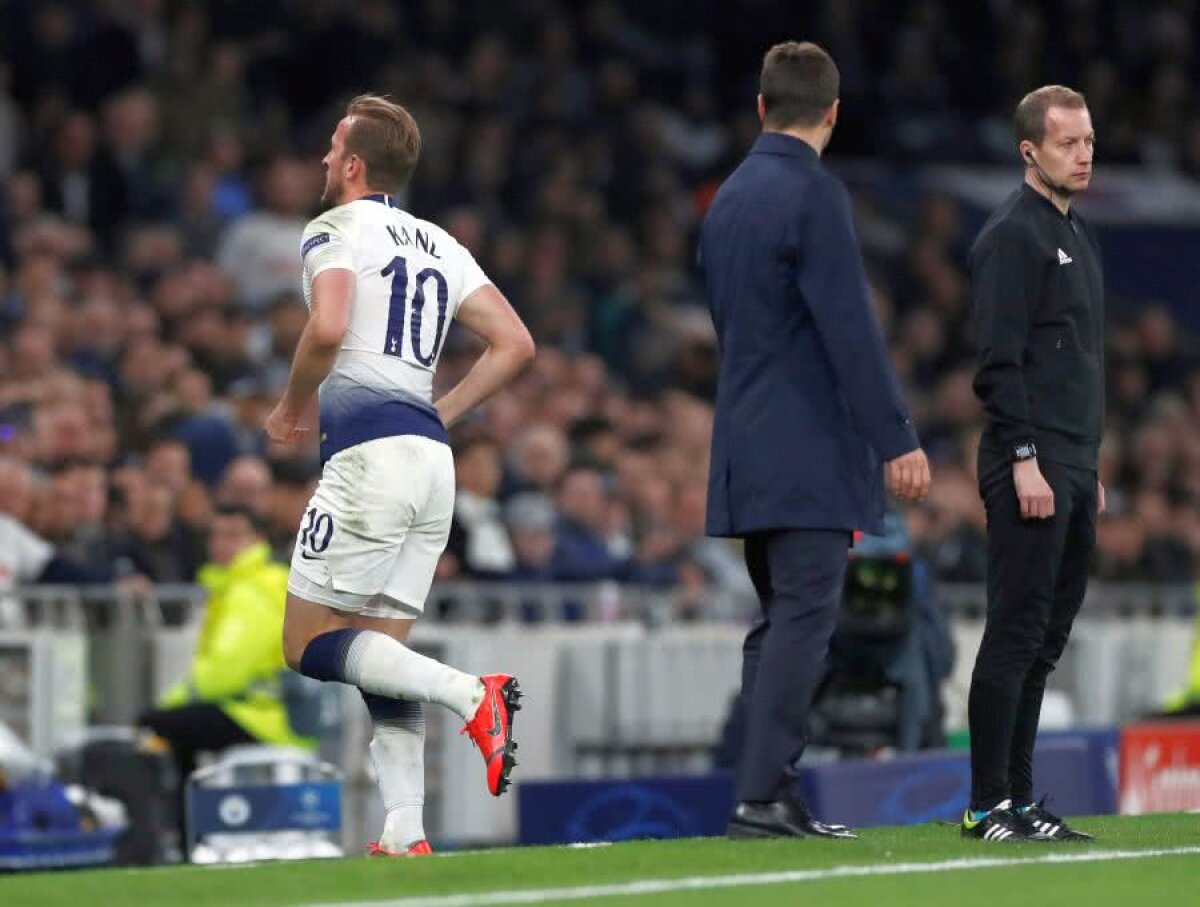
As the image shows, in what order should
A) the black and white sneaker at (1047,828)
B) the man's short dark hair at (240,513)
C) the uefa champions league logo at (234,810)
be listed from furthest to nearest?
the man's short dark hair at (240,513)
the uefa champions league logo at (234,810)
the black and white sneaker at (1047,828)

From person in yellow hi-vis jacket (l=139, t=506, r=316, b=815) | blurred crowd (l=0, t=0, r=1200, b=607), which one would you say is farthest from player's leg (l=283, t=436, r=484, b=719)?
blurred crowd (l=0, t=0, r=1200, b=607)

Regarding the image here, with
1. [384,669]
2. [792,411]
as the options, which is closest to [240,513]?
[384,669]

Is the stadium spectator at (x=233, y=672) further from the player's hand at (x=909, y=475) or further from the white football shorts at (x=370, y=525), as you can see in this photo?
the player's hand at (x=909, y=475)

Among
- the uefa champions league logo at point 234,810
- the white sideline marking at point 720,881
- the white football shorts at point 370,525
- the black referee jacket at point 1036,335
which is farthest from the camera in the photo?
the uefa champions league logo at point 234,810

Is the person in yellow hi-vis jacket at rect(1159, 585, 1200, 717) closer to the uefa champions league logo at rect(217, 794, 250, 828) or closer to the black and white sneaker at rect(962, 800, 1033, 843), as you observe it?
the uefa champions league logo at rect(217, 794, 250, 828)

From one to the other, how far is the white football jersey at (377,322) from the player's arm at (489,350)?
165 millimetres

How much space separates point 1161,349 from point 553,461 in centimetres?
842

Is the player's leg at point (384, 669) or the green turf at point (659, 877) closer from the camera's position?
the green turf at point (659, 877)

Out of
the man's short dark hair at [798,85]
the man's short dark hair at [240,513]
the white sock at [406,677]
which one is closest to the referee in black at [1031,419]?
the man's short dark hair at [798,85]

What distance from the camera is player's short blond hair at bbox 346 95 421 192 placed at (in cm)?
736

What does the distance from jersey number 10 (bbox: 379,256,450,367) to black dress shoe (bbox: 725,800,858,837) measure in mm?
1442

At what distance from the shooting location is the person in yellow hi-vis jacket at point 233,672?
37.4ft

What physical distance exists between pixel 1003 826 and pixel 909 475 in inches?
40.9

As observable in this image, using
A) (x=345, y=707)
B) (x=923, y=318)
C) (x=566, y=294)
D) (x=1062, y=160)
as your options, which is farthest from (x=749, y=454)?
(x=923, y=318)
